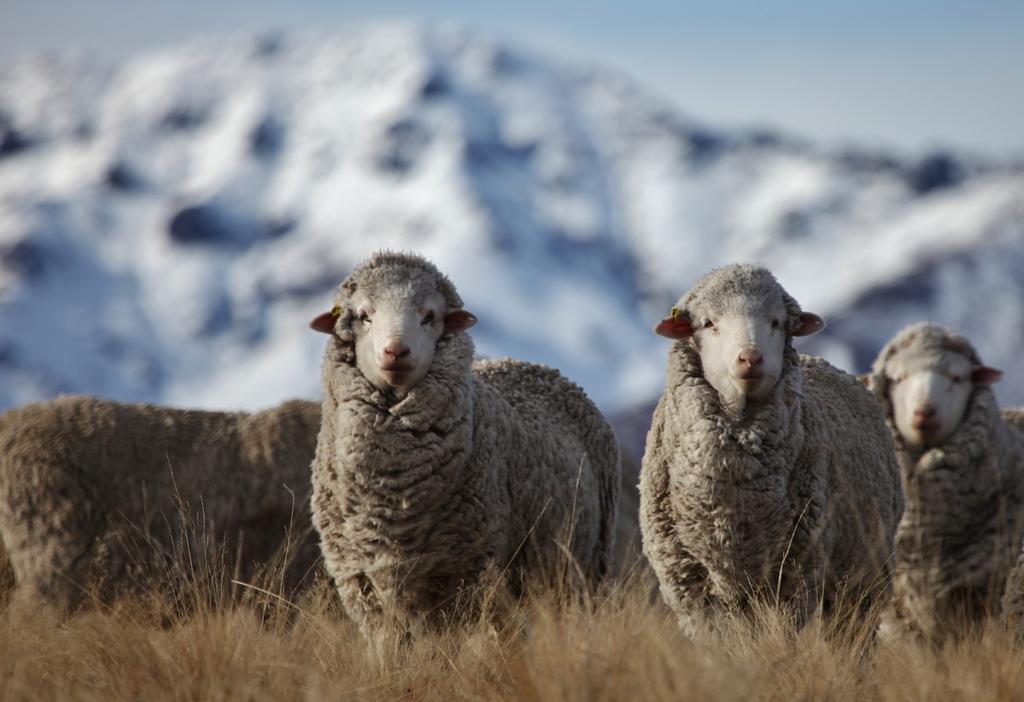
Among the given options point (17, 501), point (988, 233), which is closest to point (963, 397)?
point (17, 501)

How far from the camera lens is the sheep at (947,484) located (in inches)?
249

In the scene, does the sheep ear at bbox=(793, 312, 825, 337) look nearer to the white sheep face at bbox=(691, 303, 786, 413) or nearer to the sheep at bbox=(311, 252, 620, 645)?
the white sheep face at bbox=(691, 303, 786, 413)

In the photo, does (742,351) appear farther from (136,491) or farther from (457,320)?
(136,491)

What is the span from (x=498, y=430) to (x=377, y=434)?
2.10 ft

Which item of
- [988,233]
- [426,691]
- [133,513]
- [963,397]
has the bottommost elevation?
[426,691]

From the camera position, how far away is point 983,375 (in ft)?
21.1

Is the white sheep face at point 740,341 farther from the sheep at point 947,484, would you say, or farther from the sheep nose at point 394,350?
the sheep at point 947,484

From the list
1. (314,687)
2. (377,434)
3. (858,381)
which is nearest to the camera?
(314,687)

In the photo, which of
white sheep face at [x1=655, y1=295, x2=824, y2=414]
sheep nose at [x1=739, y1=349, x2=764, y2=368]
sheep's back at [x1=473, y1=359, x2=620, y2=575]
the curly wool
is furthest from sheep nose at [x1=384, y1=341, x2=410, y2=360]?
sheep nose at [x1=739, y1=349, x2=764, y2=368]

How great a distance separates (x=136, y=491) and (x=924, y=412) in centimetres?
408

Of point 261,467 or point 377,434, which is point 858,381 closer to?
point 377,434

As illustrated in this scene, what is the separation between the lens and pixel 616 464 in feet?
22.0

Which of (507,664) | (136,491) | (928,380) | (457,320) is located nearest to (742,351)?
(457,320)

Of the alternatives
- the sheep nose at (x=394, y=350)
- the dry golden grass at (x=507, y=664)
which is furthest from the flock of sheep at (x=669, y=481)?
the dry golden grass at (x=507, y=664)
